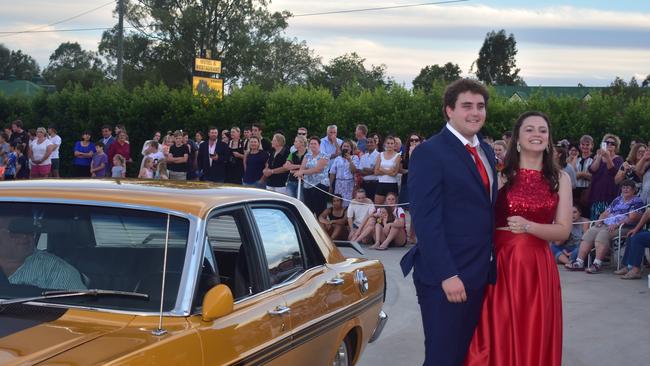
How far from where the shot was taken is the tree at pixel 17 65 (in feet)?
375

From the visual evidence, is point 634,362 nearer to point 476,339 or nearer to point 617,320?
point 617,320

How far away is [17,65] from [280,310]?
4746 inches

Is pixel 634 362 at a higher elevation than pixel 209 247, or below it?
below

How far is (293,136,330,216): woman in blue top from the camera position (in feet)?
50.2

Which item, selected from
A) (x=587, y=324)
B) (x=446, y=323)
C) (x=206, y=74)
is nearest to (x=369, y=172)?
(x=587, y=324)

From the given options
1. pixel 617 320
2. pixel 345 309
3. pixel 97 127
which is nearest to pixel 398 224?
pixel 617 320

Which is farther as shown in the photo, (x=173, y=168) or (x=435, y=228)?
(x=173, y=168)

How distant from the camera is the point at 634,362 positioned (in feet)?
24.4

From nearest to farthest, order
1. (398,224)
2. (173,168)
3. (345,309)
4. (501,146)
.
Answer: (345,309) < (501,146) < (398,224) < (173,168)

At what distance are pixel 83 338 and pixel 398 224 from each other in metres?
11.1

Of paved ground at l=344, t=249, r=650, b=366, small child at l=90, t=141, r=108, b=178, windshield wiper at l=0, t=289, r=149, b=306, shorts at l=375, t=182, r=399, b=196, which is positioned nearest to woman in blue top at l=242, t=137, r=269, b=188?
shorts at l=375, t=182, r=399, b=196

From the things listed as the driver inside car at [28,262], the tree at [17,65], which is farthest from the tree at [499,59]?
the driver inside car at [28,262]

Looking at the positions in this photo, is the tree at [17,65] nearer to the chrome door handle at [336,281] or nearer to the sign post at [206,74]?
the sign post at [206,74]

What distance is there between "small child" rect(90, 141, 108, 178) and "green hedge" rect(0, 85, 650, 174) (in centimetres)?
468
